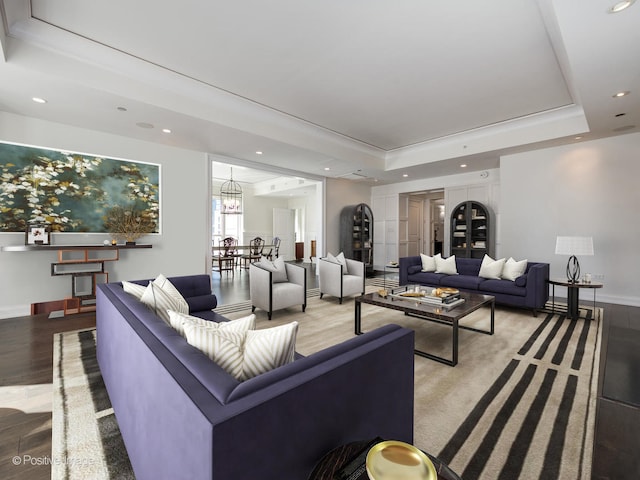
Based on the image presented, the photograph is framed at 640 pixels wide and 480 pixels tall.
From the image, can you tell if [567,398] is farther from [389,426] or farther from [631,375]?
[389,426]

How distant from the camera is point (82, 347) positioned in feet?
9.66

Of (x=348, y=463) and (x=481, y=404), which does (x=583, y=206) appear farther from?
(x=348, y=463)

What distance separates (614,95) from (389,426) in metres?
4.42

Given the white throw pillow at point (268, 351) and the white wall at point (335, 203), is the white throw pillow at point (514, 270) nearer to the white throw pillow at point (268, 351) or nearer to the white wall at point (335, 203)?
the white wall at point (335, 203)

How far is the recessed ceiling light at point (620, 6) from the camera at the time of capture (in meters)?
2.02

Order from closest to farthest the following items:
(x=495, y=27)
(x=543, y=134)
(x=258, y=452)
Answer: (x=258, y=452), (x=495, y=27), (x=543, y=134)

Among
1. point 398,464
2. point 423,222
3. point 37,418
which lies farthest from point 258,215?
point 398,464

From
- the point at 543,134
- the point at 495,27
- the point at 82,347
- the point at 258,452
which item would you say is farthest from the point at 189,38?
the point at 543,134

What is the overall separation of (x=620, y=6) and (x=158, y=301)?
3739mm

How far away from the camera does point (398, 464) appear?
0.79 meters

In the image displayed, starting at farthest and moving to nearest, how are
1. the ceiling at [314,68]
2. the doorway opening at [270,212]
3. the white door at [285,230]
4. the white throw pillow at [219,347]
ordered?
the white door at [285,230] → the doorway opening at [270,212] → the ceiling at [314,68] → the white throw pillow at [219,347]

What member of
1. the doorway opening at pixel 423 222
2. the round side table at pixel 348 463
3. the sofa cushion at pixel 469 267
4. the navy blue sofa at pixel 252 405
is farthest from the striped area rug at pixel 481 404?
the doorway opening at pixel 423 222

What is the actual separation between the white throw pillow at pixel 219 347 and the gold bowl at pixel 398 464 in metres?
0.54

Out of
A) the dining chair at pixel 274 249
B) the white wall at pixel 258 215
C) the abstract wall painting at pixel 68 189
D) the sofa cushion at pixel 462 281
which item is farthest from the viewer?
the white wall at pixel 258 215
